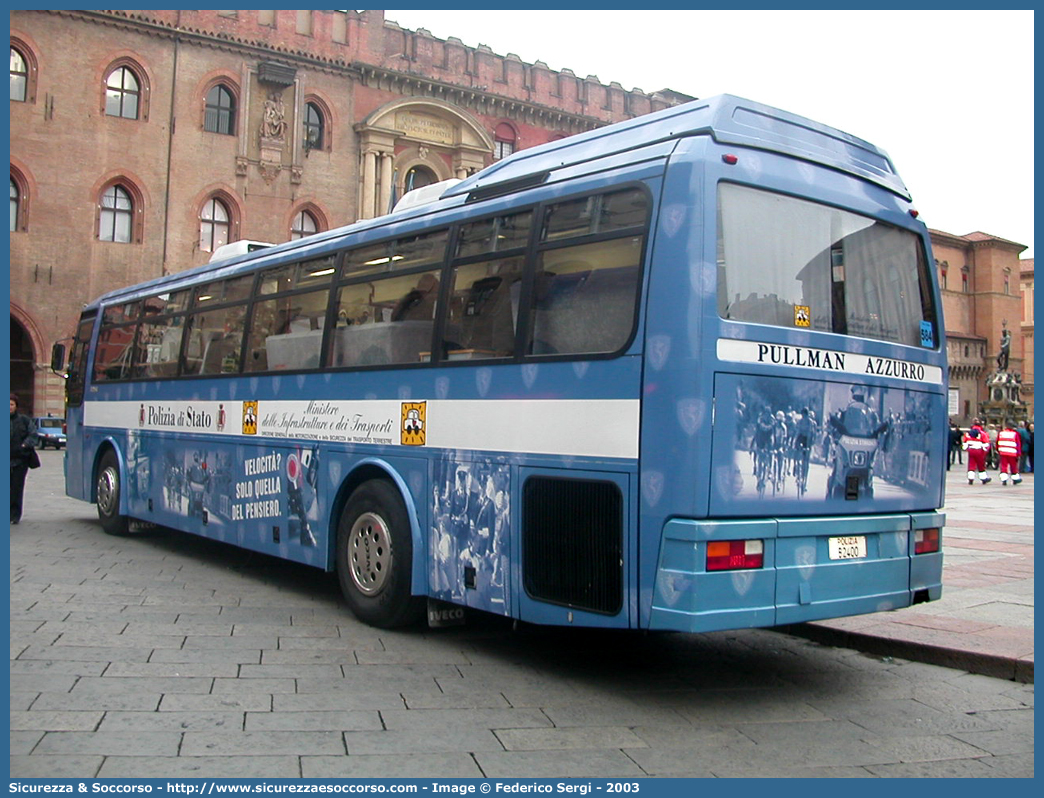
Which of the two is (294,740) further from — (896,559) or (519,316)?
(896,559)

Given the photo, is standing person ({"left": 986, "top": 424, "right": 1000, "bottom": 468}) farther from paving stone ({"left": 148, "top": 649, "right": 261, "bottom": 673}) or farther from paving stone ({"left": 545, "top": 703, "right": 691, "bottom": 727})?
paving stone ({"left": 148, "top": 649, "right": 261, "bottom": 673})

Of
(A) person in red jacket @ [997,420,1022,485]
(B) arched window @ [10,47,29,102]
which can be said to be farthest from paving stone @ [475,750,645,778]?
(B) arched window @ [10,47,29,102]

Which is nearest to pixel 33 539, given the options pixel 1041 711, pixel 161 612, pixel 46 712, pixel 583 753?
pixel 161 612

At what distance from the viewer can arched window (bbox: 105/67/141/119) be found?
39.5 m

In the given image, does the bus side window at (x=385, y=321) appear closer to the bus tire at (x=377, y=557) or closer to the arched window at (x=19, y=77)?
the bus tire at (x=377, y=557)

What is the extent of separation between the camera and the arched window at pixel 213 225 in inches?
1650

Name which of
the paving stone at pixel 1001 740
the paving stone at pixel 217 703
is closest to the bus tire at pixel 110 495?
the paving stone at pixel 217 703

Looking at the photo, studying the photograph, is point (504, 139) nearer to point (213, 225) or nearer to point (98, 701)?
point (213, 225)

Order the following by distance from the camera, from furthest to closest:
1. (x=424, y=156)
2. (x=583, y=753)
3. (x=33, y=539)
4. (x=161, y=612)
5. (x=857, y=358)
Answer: (x=424, y=156) → (x=33, y=539) → (x=161, y=612) → (x=857, y=358) → (x=583, y=753)

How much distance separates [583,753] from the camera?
510 centimetres

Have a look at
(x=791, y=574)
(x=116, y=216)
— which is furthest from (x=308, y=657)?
(x=116, y=216)

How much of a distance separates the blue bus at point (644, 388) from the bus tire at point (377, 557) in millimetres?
24

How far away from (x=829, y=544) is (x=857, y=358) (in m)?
1.15

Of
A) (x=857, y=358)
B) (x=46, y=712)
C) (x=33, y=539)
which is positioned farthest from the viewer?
(x=33, y=539)
